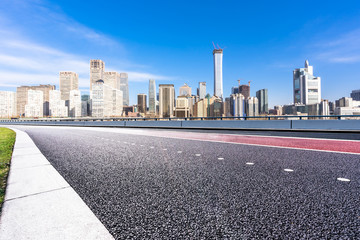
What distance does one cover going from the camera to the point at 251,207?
95.0 inches

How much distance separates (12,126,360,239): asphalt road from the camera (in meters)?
1.95

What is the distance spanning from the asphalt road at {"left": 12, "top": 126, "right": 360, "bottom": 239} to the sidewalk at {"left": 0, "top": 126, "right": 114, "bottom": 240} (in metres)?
0.15

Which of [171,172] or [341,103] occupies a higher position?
[341,103]

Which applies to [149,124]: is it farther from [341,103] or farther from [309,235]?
[341,103]

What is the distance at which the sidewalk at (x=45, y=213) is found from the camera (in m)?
1.90

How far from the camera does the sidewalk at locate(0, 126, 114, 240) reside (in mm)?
1897

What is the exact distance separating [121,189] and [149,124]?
21.8m

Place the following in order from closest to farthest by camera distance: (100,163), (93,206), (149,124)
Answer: (93,206) → (100,163) → (149,124)

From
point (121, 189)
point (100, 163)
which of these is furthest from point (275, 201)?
point (100, 163)

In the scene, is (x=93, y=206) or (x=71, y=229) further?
(x=93, y=206)

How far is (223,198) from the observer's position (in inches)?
106

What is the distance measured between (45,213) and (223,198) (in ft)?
7.26

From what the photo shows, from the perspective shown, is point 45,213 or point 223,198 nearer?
point 45,213

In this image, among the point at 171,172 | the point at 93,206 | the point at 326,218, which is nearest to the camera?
the point at 326,218
